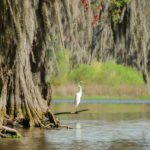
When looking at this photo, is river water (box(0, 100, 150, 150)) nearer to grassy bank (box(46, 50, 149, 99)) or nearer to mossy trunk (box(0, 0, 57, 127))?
mossy trunk (box(0, 0, 57, 127))

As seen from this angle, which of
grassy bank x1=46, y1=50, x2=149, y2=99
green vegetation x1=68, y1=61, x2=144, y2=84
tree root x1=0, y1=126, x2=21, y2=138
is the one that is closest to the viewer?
tree root x1=0, y1=126, x2=21, y2=138

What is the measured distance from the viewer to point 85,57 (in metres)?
50.8

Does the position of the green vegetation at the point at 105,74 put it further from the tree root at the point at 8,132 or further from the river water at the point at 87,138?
the tree root at the point at 8,132

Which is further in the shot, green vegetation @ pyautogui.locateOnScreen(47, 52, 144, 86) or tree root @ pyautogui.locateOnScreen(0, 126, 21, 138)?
green vegetation @ pyautogui.locateOnScreen(47, 52, 144, 86)

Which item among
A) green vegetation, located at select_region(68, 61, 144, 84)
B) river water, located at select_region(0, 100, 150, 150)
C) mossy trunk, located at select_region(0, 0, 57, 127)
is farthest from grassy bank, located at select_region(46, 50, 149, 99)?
mossy trunk, located at select_region(0, 0, 57, 127)

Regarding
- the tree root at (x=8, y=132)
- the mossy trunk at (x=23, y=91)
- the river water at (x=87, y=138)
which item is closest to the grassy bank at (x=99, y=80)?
the river water at (x=87, y=138)

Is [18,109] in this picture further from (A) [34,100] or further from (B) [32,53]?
(B) [32,53]

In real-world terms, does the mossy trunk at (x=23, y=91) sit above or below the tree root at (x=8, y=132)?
above

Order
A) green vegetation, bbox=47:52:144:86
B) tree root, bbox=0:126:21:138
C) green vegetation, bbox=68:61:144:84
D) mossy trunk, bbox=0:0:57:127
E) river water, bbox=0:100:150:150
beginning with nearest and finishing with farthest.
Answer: river water, bbox=0:100:150:150
tree root, bbox=0:126:21:138
mossy trunk, bbox=0:0:57:127
green vegetation, bbox=47:52:144:86
green vegetation, bbox=68:61:144:84

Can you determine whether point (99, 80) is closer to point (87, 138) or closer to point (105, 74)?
point (105, 74)

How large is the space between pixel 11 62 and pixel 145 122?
20.4 ft

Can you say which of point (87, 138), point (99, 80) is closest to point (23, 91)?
point (87, 138)

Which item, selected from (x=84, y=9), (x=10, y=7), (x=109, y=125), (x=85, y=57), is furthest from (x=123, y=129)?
(x=85, y=57)

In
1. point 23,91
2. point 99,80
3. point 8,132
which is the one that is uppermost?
point 23,91
